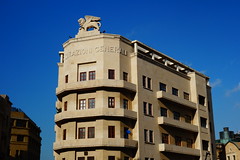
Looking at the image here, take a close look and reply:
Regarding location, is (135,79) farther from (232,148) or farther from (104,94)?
(232,148)

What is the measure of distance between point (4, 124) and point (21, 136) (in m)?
20.2

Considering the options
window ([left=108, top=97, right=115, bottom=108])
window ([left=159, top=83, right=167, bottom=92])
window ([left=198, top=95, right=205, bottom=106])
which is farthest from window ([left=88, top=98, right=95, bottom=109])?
window ([left=198, top=95, right=205, bottom=106])

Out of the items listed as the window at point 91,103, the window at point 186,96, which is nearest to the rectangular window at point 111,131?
the window at point 91,103

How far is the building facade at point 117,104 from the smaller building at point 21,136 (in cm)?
3535

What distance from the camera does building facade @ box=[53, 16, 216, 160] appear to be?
134 ft

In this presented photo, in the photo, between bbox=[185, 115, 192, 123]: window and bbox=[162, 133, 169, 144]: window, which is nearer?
bbox=[162, 133, 169, 144]: window

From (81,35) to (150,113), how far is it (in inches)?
547

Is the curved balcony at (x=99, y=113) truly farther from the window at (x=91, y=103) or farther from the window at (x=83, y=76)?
the window at (x=83, y=76)

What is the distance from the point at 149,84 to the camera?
46.7 m

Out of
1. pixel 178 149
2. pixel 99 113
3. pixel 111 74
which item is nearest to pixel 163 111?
pixel 178 149

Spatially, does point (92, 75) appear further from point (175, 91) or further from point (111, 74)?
point (175, 91)

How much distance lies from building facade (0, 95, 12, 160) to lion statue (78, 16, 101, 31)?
72.3 ft

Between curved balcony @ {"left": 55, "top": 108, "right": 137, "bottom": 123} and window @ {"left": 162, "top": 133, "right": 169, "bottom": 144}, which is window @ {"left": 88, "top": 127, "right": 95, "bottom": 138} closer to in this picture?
curved balcony @ {"left": 55, "top": 108, "right": 137, "bottom": 123}

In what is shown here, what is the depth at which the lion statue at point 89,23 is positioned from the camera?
4581 centimetres
